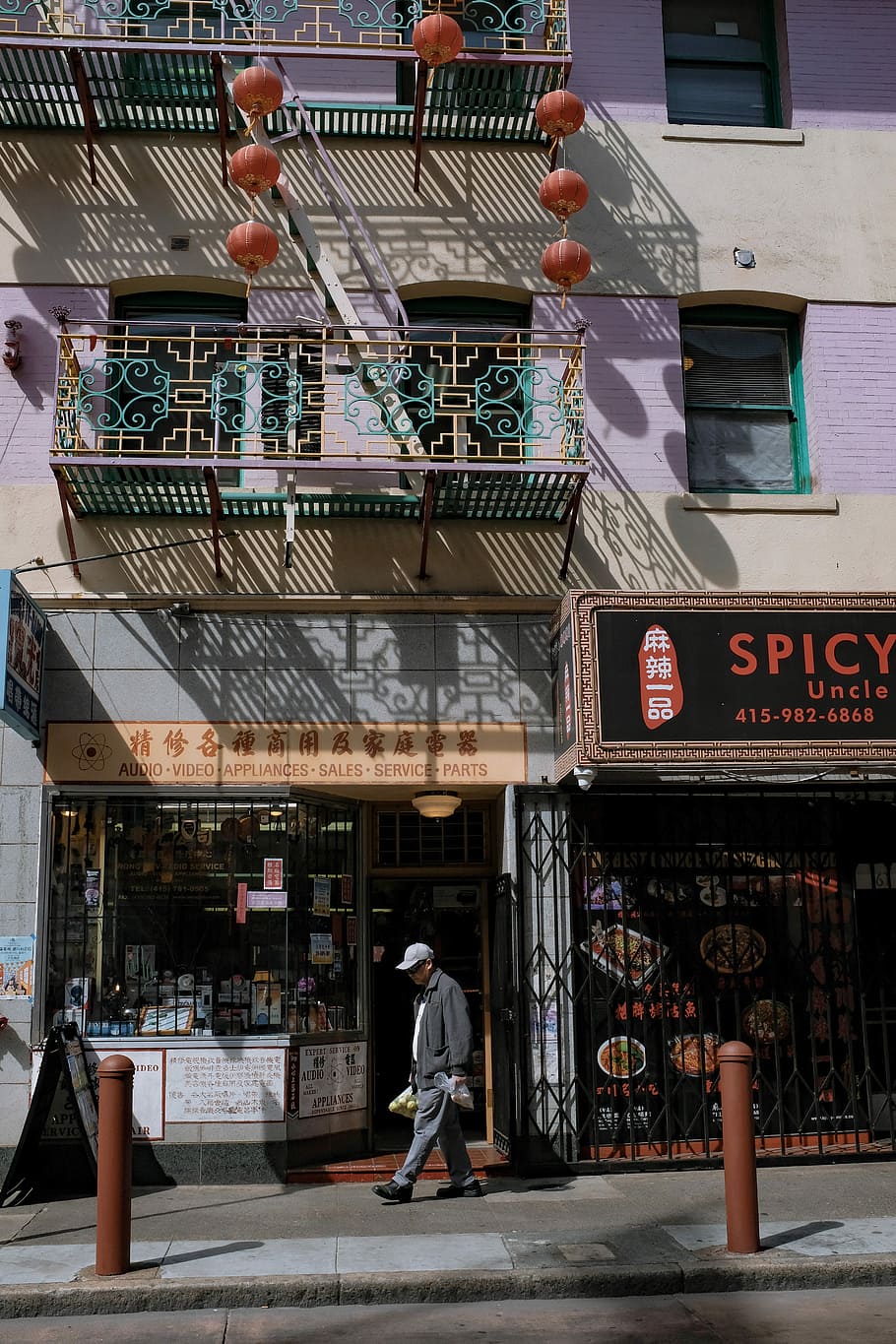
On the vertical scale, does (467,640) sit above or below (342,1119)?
above

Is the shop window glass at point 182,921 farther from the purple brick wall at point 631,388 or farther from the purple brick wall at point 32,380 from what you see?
the purple brick wall at point 631,388

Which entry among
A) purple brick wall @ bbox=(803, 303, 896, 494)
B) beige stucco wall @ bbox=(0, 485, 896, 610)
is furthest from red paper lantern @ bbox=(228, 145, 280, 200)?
purple brick wall @ bbox=(803, 303, 896, 494)

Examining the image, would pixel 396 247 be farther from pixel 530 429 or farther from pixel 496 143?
pixel 530 429

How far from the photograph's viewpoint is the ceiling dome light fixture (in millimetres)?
11539

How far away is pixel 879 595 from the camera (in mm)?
10625

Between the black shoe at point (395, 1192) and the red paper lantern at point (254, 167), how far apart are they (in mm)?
8077

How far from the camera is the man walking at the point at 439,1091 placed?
9.46 metres

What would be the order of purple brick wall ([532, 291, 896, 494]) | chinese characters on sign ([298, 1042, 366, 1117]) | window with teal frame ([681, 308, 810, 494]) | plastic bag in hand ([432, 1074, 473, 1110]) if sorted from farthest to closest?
window with teal frame ([681, 308, 810, 494])
purple brick wall ([532, 291, 896, 494])
chinese characters on sign ([298, 1042, 366, 1117])
plastic bag in hand ([432, 1074, 473, 1110])

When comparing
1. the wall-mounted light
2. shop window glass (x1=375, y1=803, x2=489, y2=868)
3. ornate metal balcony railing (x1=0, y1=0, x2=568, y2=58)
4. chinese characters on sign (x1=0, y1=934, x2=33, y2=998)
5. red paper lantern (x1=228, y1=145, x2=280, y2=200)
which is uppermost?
ornate metal balcony railing (x1=0, y1=0, x2=568, y2=58)

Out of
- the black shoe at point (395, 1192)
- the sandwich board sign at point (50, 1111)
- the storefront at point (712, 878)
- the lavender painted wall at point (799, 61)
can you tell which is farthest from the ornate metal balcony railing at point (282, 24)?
the black shoe at point (395, 1192)

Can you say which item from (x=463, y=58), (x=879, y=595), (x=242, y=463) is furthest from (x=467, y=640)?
(x=463, y=58)

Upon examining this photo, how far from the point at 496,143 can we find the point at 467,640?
4825 millimetres

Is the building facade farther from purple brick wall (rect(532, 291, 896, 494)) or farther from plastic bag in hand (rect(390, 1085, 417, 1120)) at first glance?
plastic bag in hand (rect(390, 1085, 417, 1120))

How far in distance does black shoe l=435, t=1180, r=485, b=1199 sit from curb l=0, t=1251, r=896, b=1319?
2048 mm
